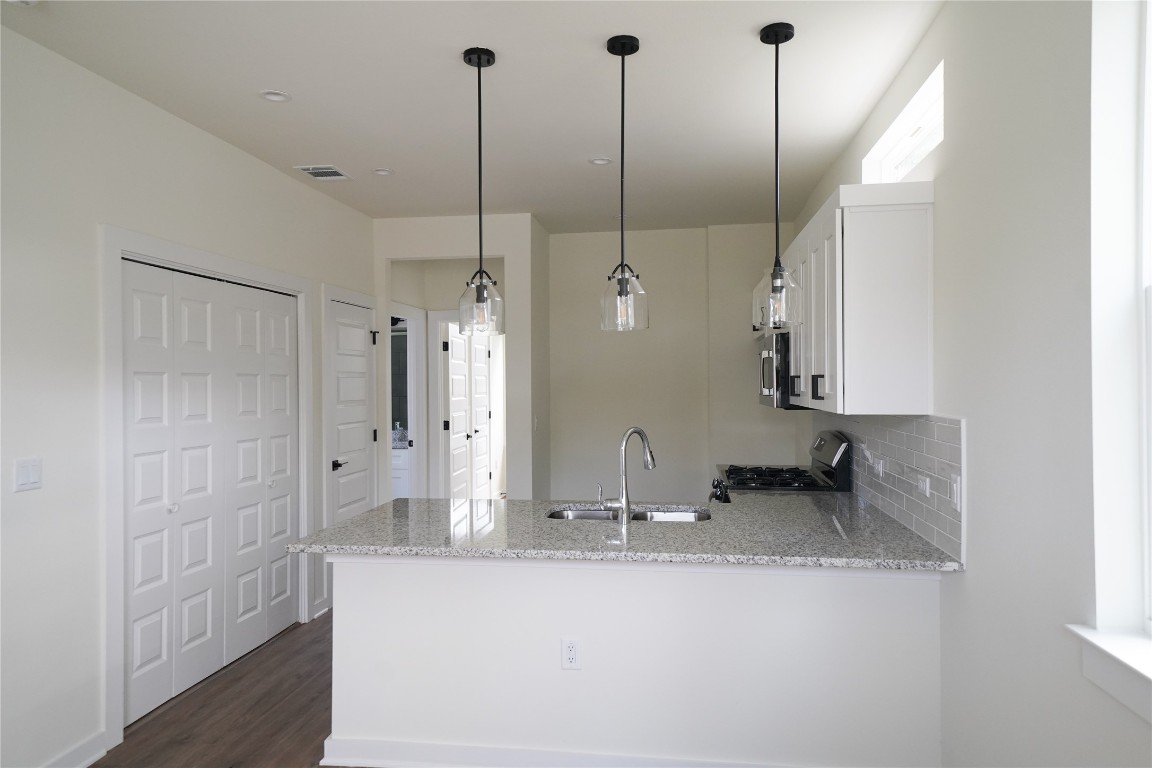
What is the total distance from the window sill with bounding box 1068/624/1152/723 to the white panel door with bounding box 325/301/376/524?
406 cm

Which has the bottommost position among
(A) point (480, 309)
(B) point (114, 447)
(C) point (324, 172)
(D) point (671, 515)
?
(D) point (671, 515)

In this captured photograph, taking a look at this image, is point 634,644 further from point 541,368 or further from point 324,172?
point 541,368

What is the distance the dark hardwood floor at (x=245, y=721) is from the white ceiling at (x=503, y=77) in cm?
259

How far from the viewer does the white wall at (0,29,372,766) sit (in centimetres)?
251

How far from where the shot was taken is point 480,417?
7.47 metres

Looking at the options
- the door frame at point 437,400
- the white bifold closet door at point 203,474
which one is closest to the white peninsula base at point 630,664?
the white bifold closet door at point 203,474

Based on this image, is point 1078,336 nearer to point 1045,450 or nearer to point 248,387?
point 1045,450

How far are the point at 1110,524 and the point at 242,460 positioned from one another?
12.2 feet

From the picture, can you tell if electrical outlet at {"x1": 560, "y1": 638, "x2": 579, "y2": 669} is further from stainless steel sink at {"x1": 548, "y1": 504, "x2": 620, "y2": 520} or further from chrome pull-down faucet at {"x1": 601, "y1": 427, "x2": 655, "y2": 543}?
stainless steel sink at {"x1": 548, "y1": 504, "x2": 620, "y2": 520}

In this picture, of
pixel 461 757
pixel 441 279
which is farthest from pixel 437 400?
pixel 461 757

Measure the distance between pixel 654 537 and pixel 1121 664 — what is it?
143 cm

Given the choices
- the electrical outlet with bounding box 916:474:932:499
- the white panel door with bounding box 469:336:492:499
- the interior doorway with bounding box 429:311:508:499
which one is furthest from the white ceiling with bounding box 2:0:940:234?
the white panel door with bounding box 469:336:492:499

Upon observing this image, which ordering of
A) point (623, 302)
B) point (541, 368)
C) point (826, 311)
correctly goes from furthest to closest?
point (541, 368) < point (826, 311) < point (623, 302)

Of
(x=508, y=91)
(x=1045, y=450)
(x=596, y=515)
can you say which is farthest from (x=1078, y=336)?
(x=508, y=91)
